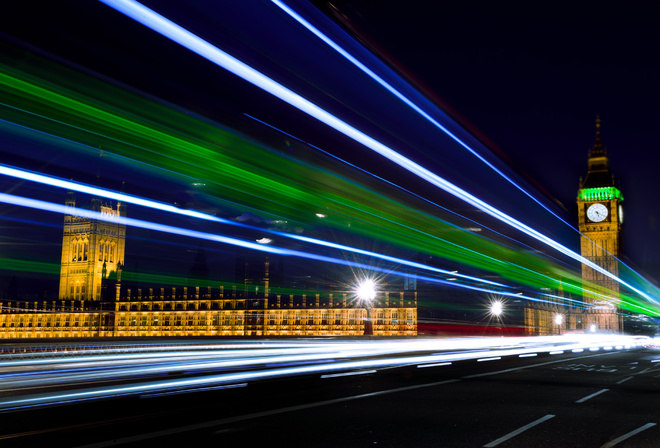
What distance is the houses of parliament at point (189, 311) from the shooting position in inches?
3794

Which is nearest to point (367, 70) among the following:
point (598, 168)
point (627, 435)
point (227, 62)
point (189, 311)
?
point (227, 62)

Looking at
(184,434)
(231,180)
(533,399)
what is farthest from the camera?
(231,180)

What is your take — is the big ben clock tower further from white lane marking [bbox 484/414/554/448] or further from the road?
white lane marking [bbox 484/414/554/448]

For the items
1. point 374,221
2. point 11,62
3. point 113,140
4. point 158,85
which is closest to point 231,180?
point 158,85

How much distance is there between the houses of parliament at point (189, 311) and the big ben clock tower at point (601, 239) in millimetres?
54974

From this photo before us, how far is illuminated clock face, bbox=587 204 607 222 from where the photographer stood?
455ft

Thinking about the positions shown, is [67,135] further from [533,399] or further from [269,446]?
[533,399]

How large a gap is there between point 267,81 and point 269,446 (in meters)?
7.51

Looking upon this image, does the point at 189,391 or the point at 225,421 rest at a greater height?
the point at 225,421

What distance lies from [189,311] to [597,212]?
305ft

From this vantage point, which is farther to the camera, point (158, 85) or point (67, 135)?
point (158, 85)

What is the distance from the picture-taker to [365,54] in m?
15.7

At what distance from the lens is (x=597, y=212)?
139 meters

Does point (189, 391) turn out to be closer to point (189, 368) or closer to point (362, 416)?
point (189, 368)
